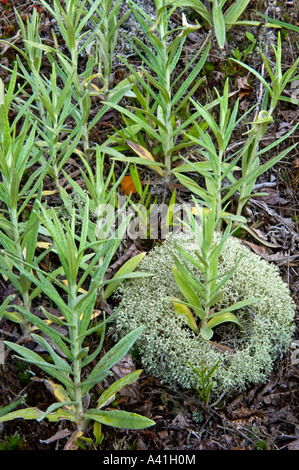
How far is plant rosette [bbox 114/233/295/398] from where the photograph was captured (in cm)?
247

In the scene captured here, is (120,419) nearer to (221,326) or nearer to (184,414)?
(184,414)

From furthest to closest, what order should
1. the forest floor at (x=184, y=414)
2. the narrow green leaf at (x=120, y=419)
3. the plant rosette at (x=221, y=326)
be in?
the plant rosette at (x=221, y=326)
the forest floor at (x=184, y=414)
the narrow green leaf at (x=120, y=419)

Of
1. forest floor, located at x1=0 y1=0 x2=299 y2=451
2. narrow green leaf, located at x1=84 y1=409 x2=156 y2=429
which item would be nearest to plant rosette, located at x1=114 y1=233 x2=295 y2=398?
forest floor, located at x1=0 y1=0 x2=299 y2=451

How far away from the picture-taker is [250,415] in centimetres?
240

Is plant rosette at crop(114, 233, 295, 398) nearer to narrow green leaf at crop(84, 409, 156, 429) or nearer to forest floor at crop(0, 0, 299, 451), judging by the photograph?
forest floor at crop(0, 0, 299, 451)

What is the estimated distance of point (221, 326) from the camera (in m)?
2.70

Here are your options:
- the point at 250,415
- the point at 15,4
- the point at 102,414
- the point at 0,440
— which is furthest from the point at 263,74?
the point at 0,440

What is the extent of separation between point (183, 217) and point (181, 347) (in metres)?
0.97

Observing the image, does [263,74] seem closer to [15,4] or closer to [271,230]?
[271,230]

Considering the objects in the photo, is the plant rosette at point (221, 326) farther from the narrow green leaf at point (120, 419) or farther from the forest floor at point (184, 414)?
the narrow green leaf at point (120, 419)

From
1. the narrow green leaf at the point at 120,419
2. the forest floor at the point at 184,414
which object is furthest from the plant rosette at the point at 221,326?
the narrow green leaf at the point at 120,419

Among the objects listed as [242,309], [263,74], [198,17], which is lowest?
[242,309]

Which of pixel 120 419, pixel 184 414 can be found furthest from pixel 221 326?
pixel 120 419

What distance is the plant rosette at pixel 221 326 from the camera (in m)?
2.47
